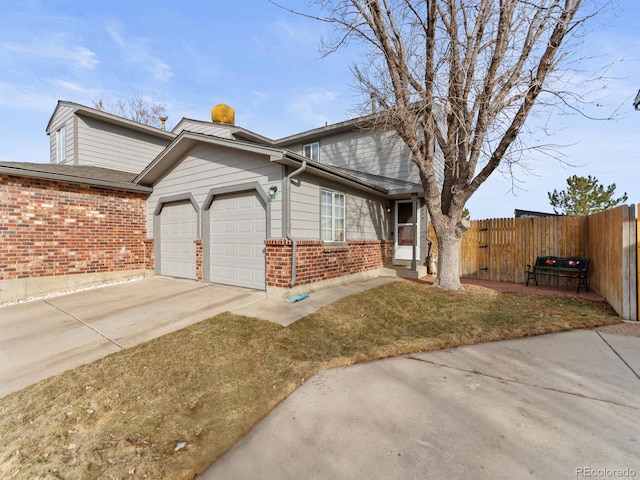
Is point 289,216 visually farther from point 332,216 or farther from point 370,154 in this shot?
point 370,154

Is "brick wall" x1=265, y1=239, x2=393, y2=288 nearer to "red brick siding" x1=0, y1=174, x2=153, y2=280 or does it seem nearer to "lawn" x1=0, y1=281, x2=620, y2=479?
"lawn" x1=0, y1=281, x2=620, y2=479

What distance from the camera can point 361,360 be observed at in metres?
3.76

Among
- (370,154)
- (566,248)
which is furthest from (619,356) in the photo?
(370,154)

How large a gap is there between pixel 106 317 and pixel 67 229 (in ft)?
12.8

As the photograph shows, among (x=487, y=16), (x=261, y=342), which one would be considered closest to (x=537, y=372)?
(x=261, y=342)

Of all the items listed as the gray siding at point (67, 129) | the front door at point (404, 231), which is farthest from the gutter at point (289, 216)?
the gray siding at point (67, 129)

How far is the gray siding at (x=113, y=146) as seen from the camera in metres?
11.5

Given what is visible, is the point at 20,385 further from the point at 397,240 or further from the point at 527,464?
the point at 397,240

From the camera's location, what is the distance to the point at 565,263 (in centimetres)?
804

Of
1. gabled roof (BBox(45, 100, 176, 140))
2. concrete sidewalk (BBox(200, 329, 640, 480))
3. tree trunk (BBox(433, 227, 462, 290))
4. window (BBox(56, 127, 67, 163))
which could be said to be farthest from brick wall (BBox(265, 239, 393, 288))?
window (BBox(56, 127, 67, 163))

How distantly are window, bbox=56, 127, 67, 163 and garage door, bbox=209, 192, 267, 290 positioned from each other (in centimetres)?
→ 906

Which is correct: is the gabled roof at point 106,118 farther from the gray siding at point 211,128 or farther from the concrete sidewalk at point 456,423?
the concrete sidewalk at point 456,423

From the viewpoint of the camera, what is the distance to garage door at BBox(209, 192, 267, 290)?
23.1 feet

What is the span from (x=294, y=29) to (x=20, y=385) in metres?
8.54
